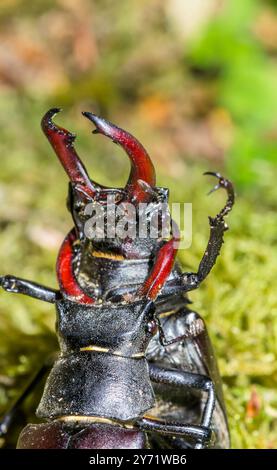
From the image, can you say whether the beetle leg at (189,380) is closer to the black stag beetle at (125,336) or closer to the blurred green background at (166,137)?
the black stag beetle at (125,336)

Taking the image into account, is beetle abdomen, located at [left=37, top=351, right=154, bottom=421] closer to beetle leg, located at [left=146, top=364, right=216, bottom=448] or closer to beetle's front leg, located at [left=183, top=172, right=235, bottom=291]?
beetle leg, located at [left=146, top=364, right=216, bottom=448]

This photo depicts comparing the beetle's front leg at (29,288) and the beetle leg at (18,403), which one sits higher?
the beetle's front leg at (29,288)

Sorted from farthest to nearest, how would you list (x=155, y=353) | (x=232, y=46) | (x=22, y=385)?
(x=232, y=46) → (x=22, y=385) → (x=155, y=353)

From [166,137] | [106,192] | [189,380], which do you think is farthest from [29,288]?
[166,137]

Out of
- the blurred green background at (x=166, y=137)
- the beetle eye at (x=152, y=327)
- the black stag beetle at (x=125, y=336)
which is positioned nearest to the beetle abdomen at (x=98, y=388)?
the black stag beetle at (x=125, y=336)

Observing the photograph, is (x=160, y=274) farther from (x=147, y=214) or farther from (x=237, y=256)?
(x=237, y=256)
